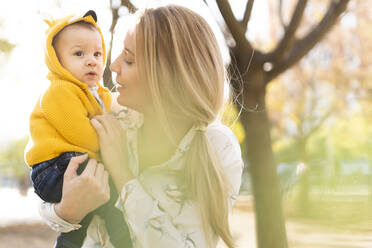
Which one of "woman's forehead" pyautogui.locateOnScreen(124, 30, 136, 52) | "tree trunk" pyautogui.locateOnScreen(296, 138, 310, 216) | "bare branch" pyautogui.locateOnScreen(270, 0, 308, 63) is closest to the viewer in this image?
"woman's forehead" pyautogui.locateOnScreen(124, 30, 136, 52)

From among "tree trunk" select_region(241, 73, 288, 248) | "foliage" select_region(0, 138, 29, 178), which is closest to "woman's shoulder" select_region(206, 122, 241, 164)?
"tree trunk" select_region(241, 73, 288, 248)

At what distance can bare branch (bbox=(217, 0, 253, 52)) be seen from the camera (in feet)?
10.5

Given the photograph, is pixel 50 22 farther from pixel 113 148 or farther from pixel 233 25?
pixel 233 25

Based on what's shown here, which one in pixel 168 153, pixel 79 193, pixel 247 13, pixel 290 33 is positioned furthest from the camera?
pixel 290 33

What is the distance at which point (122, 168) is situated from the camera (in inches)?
71.2

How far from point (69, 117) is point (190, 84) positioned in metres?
0.52

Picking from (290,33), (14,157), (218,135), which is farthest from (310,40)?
(14,157)

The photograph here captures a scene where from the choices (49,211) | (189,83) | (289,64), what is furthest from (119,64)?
(289,64)

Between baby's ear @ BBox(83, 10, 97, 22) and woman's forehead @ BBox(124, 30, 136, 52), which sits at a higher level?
baby's ear @ BBox(83, 10, 97, 22)

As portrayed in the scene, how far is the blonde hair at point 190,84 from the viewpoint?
1.81 m

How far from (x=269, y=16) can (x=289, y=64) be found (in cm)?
944

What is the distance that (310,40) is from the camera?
14.7 feet

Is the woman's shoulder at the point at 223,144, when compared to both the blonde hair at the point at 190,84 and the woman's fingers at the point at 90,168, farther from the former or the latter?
the woman's fingers at the point at 90,168

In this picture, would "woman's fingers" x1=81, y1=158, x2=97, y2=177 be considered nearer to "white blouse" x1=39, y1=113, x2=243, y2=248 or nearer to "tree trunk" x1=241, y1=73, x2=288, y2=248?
"white blouse" x1=39, y1=113, x2=243, y2=248
